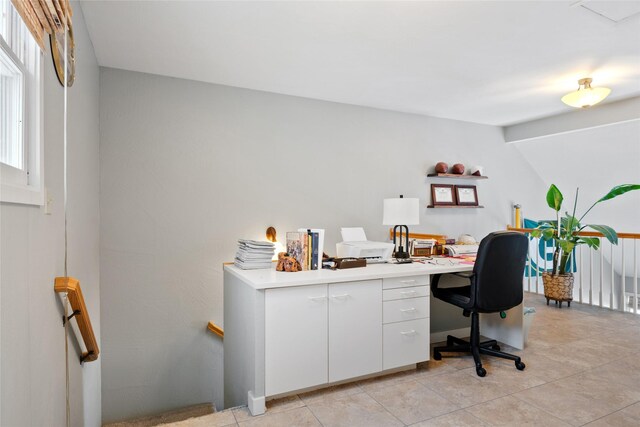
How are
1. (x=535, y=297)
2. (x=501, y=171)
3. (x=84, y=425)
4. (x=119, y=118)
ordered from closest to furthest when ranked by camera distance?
(x=84, y=425), (x=119, y=118), (x=535, y=297), (x=501, y=171)

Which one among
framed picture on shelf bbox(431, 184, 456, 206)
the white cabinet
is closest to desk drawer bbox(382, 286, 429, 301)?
the white cabinet

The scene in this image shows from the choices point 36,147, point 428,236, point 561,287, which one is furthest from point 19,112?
point 561,287

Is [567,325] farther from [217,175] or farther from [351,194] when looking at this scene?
[217,175]

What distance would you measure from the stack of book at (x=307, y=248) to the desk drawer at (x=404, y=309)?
0.56 metres

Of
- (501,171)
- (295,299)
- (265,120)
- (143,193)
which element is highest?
(265,120)

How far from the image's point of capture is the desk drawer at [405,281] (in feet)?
8.27

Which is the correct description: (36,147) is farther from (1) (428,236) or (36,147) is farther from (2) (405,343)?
(1) (428,236)

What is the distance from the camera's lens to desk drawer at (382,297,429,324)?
2512mm

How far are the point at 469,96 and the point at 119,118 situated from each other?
354cm

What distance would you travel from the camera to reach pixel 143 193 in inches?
129

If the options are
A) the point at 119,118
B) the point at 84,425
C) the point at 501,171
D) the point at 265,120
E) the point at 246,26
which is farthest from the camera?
the point at 501,171

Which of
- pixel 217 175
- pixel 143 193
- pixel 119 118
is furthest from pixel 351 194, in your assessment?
pixel 119 118

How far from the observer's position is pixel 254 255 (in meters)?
2.58

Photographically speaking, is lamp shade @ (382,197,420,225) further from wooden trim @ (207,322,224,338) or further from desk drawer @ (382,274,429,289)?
wooden trim @ (207,322,224,338)
